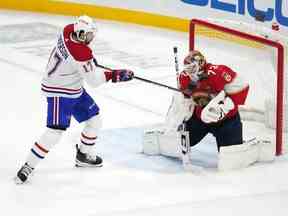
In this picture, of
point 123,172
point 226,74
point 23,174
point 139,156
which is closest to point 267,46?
point 226,74

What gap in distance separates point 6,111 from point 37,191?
1.58m

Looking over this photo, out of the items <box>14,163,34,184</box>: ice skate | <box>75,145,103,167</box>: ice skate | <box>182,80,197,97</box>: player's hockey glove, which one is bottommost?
<box>75,145,103,167</box>: ice skate

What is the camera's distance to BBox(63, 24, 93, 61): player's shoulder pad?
3.93 m

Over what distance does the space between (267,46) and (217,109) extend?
75 cm

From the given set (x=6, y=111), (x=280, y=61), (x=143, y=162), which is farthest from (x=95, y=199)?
(x=6, y=111)

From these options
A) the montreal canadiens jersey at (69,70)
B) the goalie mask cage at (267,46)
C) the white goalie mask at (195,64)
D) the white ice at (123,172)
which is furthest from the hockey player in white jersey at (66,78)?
the goalie mask cage at (267,46)

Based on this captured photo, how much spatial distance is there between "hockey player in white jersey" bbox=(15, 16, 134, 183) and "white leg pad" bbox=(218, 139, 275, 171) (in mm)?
607

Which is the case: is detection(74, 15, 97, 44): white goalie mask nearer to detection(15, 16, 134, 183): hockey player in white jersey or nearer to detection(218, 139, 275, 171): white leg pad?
detection(15, 16, 134, 183): hockey player in white jersey

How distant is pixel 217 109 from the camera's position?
13.5 feet

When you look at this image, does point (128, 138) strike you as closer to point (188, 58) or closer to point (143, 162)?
point (143, 162)

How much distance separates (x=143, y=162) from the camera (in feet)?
14.2

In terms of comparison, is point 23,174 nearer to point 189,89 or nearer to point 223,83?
point 189,89

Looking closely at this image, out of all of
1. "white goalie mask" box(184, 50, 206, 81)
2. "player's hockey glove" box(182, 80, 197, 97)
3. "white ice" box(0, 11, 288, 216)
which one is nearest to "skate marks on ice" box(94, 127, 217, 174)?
"white ice" box(0, 11, 288, 216)

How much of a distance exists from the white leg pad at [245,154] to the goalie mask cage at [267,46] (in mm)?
144
